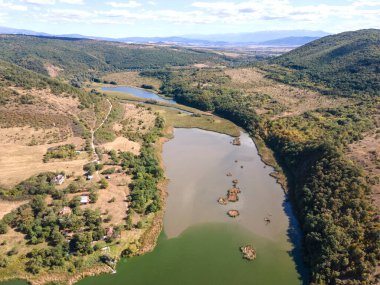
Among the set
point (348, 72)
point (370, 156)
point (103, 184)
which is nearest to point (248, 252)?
point (103, 184)

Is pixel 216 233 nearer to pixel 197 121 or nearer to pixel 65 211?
pixel 65 211

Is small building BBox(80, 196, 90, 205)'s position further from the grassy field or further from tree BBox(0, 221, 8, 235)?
the grassy field

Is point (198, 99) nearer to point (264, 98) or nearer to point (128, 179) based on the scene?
point (264, 98)

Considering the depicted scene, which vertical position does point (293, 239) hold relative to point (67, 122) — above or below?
below

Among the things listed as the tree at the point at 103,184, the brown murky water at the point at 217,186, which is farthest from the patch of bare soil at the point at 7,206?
the brown murky water at the point at 217,186

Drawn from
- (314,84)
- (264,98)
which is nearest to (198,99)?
(264,98)

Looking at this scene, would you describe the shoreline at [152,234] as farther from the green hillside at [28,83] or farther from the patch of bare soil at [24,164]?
the green hillside at [28,83]
